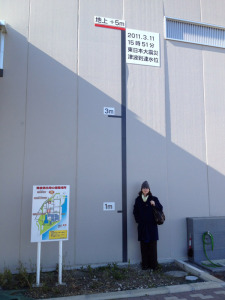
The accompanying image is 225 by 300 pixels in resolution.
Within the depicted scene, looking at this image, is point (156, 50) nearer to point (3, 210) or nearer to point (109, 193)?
point (109, 193)

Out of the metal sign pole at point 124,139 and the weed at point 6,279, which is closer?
the weed at point 6,279

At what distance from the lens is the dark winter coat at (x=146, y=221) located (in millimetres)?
5441

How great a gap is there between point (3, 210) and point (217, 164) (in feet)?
A: 16.6

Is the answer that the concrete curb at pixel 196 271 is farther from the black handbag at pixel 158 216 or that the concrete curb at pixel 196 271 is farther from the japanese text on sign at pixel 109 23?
the japanese text on sign at pixel 109 23

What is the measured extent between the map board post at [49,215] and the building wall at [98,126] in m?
0.78

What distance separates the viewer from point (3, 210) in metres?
5.16

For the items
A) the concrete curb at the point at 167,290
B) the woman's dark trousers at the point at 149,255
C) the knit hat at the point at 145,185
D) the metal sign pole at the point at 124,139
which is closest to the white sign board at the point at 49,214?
the concrete curb at the point at 167,290

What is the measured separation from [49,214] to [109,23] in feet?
14.9

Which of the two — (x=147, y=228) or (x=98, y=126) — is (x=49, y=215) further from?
(x=98, y=126)

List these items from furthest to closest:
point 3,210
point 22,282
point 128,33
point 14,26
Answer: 1. point 128,33
2. point 14,26
3. point 3,210
4. point 22,282

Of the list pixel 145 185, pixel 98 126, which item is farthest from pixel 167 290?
pixel 98 126

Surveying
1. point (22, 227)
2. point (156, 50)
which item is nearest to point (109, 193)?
point (22, 227)

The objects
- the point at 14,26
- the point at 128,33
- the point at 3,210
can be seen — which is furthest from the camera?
the point at 128,33

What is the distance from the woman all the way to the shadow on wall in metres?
→ 0.32
